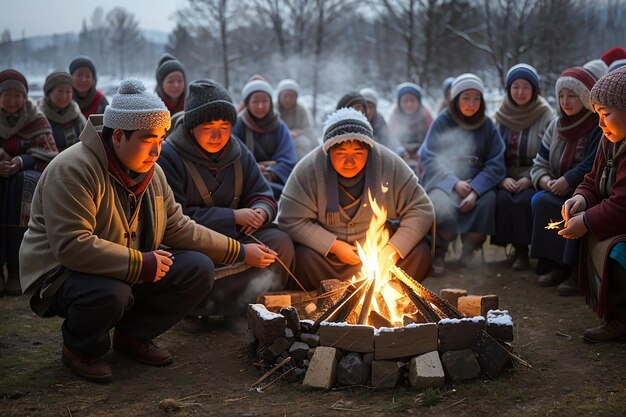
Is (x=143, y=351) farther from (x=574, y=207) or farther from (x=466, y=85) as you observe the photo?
(x=466, y=85)

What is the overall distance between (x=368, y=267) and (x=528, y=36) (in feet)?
29.9

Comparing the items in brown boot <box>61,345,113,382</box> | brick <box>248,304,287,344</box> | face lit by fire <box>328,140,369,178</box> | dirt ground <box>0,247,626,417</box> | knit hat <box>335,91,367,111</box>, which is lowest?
dirt ground <box>0,247,626,417</box>

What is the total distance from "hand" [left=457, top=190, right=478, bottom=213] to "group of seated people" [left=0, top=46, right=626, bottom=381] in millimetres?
16

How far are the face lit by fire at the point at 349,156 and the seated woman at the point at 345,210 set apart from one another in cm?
1

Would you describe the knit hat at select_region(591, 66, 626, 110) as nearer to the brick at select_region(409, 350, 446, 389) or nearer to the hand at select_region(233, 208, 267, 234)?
the brick at select_region(409, 350, 446, 389)

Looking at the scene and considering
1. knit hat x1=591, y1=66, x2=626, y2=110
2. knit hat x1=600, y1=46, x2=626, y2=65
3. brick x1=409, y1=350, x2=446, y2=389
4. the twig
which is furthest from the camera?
knit hat x1=600, y1=46, x2=626, y2=65

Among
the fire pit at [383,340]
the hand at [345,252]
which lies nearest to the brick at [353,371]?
the fire pit at [383,340]

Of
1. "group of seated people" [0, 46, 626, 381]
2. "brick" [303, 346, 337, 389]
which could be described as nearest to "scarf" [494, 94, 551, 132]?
"group of seated people" [0, 46, 626, 381]

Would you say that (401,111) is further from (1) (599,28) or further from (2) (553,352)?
(2) (553,352)

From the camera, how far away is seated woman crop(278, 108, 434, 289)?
5180mm

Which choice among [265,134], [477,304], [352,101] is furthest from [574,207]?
[265,134]

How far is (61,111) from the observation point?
7141 mm

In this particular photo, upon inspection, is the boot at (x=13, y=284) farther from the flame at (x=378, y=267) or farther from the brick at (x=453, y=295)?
the brick at (x=453, y=295)

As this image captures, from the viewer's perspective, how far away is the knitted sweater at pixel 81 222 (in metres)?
3.72
